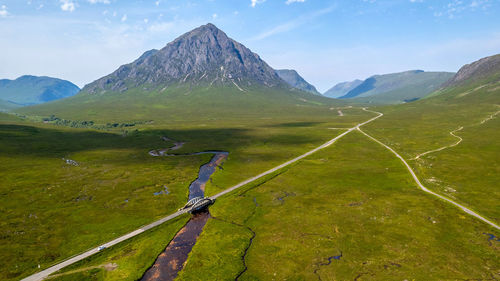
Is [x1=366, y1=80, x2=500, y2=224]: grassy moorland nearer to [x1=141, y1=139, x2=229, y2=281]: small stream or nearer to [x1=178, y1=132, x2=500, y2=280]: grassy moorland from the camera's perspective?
[x1=178, y1=132, x2=500, y2=280]: grassy moorland

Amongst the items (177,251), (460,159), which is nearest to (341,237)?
(177,251)

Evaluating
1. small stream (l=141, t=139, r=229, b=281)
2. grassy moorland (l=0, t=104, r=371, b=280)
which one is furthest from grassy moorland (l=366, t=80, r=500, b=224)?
small stream (l=141, t=139, r=229, b=281)

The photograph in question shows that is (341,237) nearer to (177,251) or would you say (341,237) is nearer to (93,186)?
(177,251)

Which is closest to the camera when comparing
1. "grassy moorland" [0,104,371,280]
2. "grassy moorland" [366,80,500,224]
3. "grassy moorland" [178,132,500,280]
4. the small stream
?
"grassy moorland" [178,132,500,280]

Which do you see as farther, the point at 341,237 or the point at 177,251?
the point at 341,237

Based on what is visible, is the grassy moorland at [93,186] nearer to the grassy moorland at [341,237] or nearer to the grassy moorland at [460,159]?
the grassy moorland at [341,237]

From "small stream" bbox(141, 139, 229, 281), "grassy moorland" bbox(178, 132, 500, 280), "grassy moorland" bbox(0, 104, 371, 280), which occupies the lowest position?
"small stream" bbox(141, 139, 229, 281)
